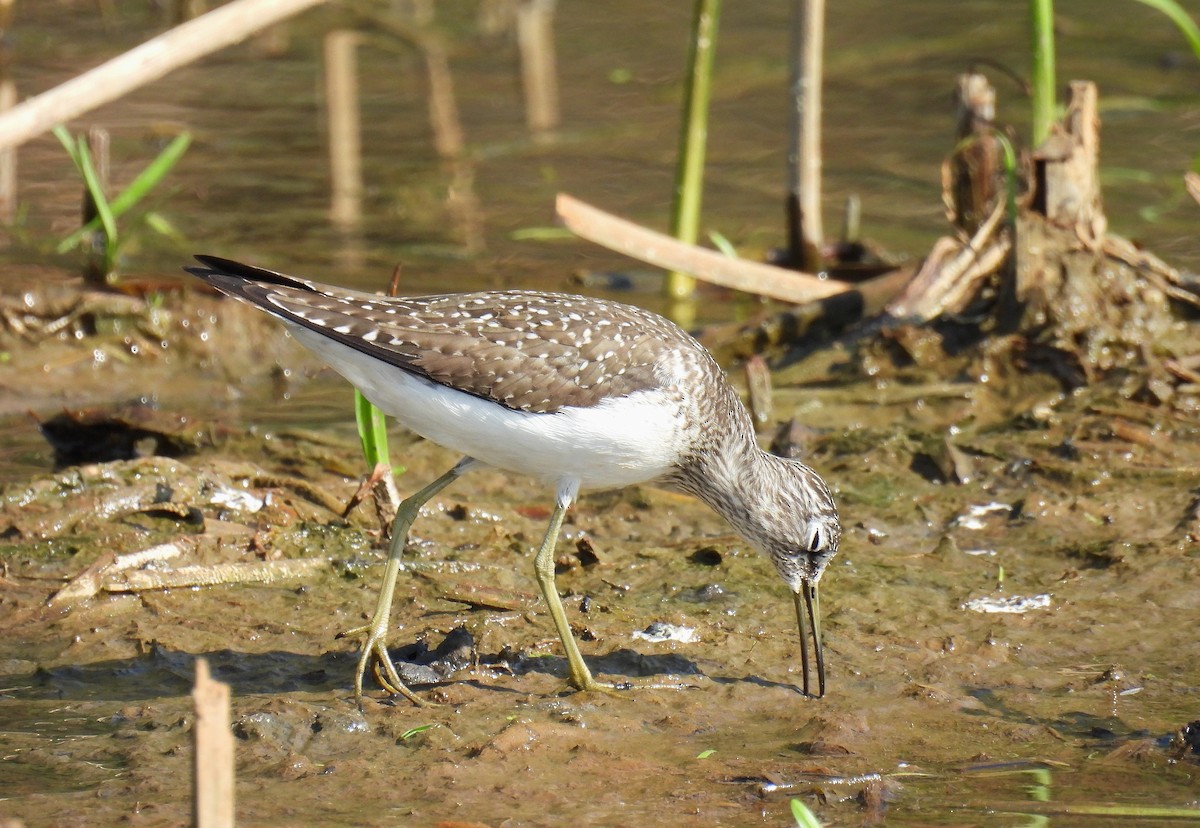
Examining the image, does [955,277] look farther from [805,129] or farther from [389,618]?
[389,618]

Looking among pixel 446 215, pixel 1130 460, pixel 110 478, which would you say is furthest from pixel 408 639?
pixel 446 215

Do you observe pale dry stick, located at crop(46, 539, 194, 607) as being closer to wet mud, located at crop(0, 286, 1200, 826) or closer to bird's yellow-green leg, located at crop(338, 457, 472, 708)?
wet mud, located at crop(0, 286, 1200, 826)

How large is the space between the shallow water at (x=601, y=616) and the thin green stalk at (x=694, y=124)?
86 cm

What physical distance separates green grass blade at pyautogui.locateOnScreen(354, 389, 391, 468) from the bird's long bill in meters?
1.80

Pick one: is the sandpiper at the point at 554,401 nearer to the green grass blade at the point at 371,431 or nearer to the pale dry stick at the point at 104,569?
the green grass blade at the point at 371,431

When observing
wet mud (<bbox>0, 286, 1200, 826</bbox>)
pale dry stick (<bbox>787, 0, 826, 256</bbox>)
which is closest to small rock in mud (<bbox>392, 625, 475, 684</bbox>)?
A: wet mud (<bbox>0, 286, 1200, 826</bbox>)

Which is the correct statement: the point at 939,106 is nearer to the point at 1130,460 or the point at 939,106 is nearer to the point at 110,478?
the point at 1130,460

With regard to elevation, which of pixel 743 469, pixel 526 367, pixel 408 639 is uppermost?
pixel 526 367

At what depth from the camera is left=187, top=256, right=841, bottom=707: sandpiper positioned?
5.61 m

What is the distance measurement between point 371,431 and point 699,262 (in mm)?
3213

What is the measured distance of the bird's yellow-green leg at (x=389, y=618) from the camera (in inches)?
216

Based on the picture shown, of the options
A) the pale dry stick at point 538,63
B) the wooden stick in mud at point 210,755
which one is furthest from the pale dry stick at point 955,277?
the wooden stick in mud at point 210,755

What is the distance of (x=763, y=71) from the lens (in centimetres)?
1509

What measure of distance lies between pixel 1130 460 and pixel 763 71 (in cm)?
862
